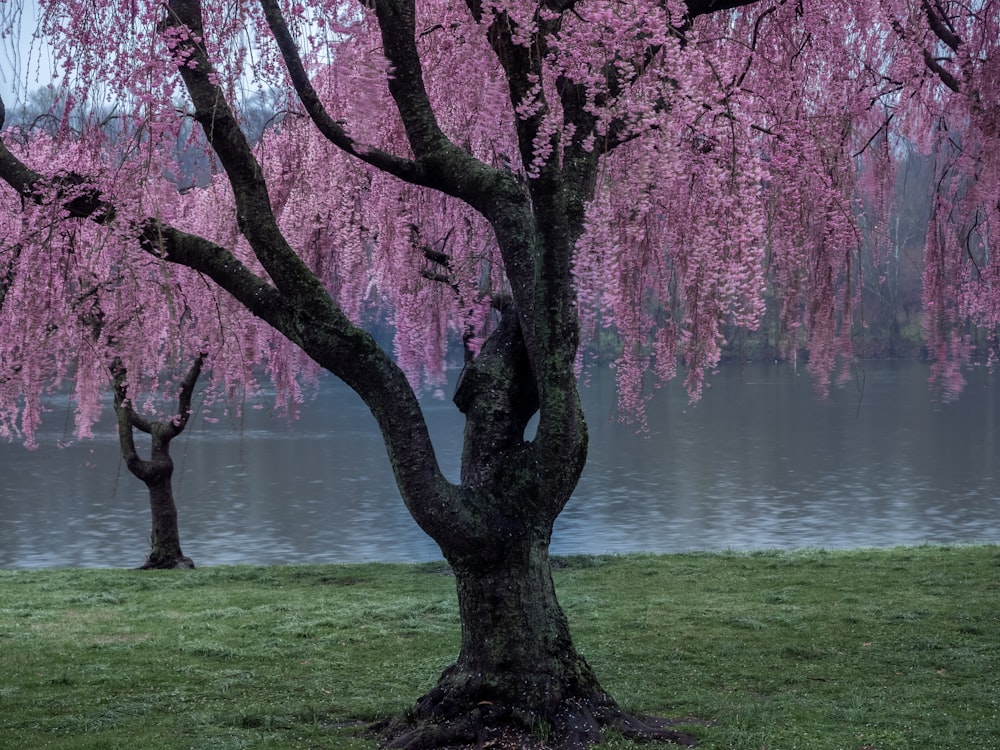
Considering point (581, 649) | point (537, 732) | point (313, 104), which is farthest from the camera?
point (581, 649)

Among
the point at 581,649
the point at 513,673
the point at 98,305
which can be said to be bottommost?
the point at 581,649

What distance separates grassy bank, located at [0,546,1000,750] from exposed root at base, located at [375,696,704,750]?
0.22 m

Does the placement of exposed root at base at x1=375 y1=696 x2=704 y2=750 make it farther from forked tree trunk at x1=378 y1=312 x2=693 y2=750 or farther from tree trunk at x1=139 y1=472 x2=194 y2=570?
tree trunk at x1=139 y1=472 x2=194 y2=570

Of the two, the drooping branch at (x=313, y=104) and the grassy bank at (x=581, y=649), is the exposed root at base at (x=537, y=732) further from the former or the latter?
the drooping branch at (x=313, y=104)

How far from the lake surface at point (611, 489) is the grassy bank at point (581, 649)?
6.21 feet

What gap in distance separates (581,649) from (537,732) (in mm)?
3204

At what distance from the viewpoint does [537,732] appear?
18.8 feet

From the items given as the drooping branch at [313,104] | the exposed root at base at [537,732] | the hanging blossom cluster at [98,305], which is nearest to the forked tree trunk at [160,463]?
the hanging blossom cluster at [98,305]

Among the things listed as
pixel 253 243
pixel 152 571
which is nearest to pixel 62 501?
pixel 152 571

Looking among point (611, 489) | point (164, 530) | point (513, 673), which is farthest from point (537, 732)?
point (611, 489)

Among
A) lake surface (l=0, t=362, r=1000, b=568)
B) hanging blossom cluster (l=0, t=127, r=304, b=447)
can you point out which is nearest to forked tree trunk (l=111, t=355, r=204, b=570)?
hanging blossom cluster (l=0, t=127, r=304, b=447)

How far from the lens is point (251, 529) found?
22.8 metres

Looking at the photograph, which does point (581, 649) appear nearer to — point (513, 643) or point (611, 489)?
point (513, 643)

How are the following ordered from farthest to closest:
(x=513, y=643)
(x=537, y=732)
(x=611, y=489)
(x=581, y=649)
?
(x=611, y=489) → (x=581, y=649) → (x=513, y=643) → (x=537, y=732)
